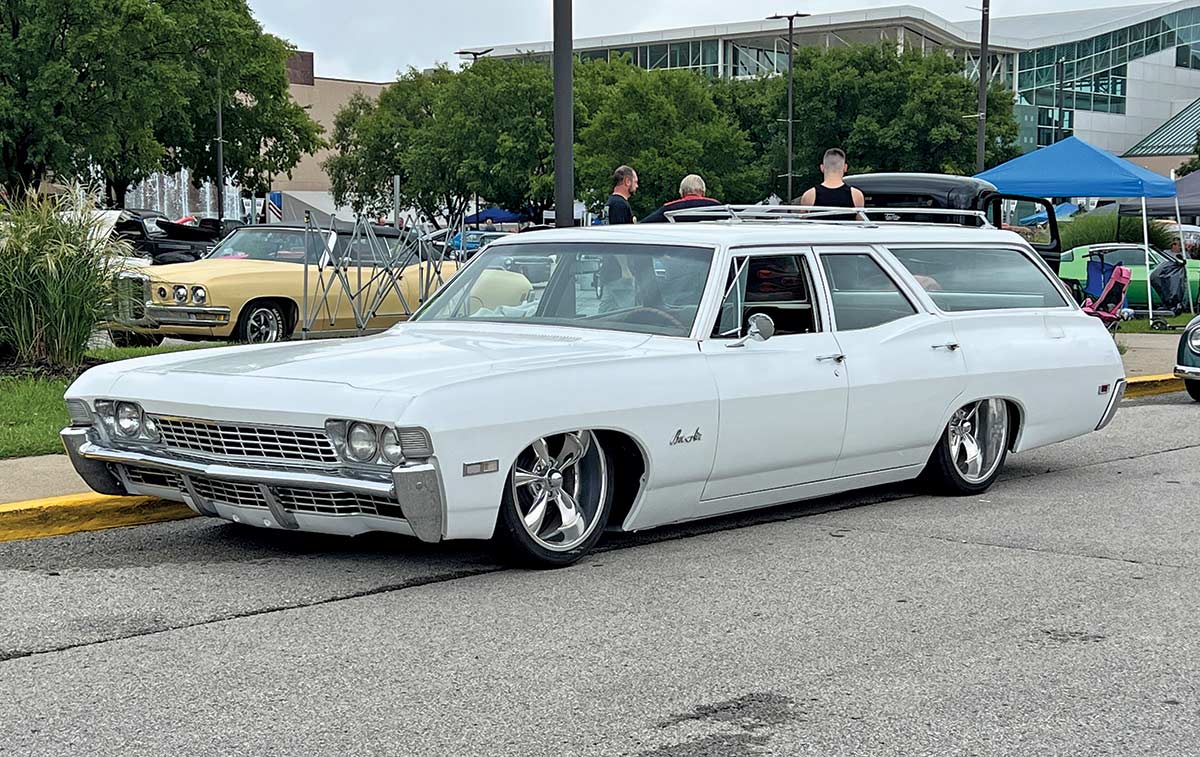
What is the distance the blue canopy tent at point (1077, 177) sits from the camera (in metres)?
21.0

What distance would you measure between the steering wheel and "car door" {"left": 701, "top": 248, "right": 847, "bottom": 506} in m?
0.15

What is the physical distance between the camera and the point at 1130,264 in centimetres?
2572

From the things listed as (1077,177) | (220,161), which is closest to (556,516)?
(1077,177)

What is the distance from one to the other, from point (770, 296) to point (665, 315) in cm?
59

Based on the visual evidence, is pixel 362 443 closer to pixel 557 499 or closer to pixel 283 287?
pixel 557 499

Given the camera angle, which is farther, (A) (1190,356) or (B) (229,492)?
(A) (1190,356)

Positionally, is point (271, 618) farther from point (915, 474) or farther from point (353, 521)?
point (915, 474)

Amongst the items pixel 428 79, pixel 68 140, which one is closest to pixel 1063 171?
pixel 68 140

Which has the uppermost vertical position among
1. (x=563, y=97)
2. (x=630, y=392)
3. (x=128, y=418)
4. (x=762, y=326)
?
(x=563, y=97)

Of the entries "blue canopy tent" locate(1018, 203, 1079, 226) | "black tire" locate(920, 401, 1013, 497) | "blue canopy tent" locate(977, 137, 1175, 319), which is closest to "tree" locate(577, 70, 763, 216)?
"blue canopy tent" locate(1018, 203, 1079, 226)

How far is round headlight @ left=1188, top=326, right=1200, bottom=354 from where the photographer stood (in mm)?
13273

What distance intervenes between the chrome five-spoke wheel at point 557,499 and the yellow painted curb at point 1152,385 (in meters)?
9.25

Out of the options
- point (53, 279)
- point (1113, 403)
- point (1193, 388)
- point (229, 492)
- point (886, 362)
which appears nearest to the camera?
point (229, 492)

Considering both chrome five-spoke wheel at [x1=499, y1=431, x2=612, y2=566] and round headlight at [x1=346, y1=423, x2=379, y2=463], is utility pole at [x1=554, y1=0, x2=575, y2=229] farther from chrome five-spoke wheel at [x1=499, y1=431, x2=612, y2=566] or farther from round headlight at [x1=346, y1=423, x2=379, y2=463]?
round headlight at [x1=346, y1=423, x2=379, y2=463]
